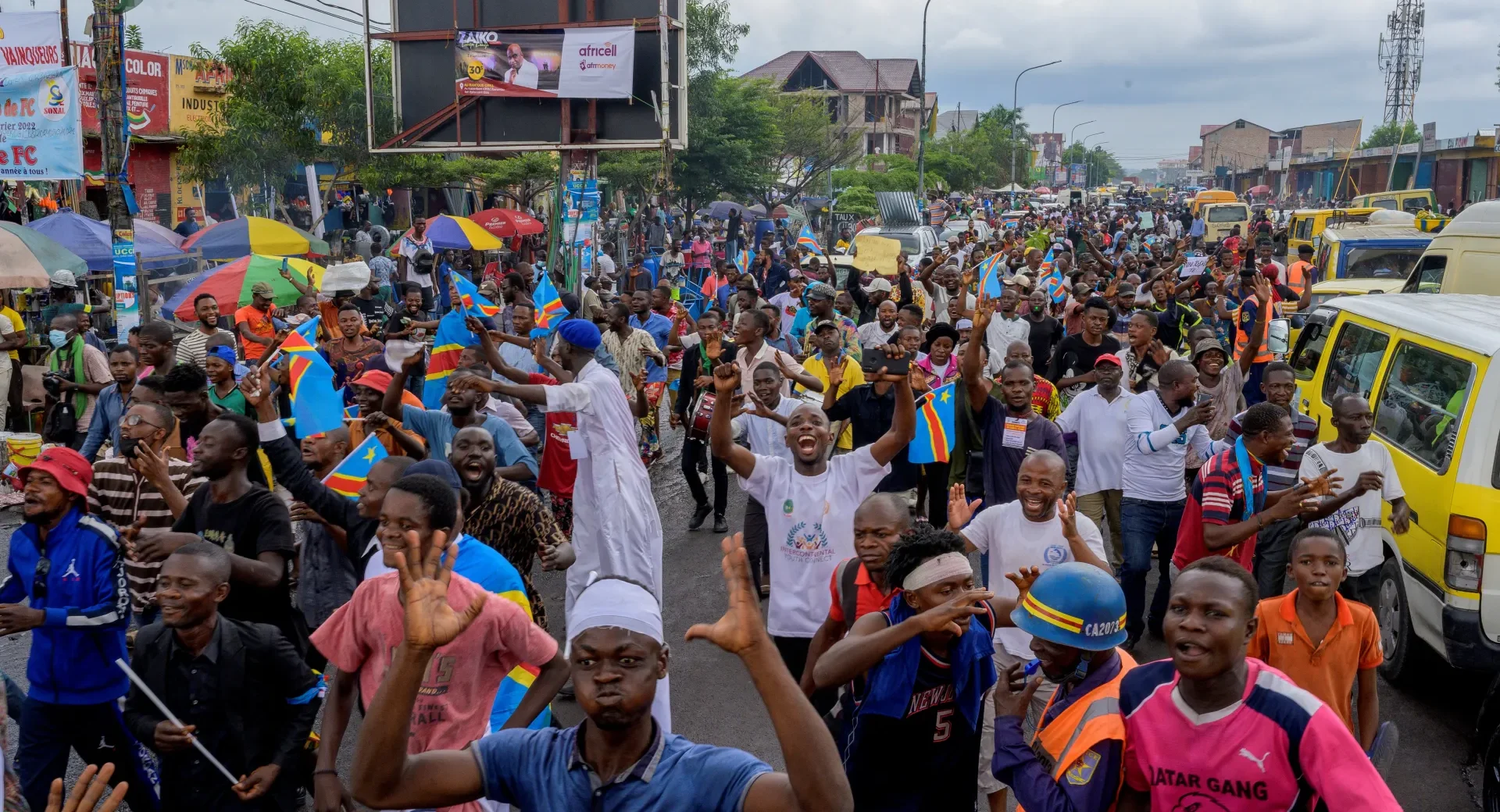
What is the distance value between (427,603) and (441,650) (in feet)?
4.13

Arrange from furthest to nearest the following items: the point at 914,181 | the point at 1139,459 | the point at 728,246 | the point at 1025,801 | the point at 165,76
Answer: the point at 914,181 < the point at 728,246 < the point at 165,76 < the point at 1139,459 < the point at 1025,801

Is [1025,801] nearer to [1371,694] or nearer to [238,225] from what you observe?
[1371,694]

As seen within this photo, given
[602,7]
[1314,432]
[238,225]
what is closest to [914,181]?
[602,7]

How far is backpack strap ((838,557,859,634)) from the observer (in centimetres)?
437

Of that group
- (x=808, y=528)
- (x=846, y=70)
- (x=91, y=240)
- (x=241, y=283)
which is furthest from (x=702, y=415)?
(x=846, y=70)

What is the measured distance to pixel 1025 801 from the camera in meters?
3.11

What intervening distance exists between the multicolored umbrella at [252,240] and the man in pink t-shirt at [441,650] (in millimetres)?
13447

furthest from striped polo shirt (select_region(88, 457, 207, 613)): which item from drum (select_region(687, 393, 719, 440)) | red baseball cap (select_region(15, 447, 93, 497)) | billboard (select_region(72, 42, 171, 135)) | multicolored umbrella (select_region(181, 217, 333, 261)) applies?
billboard (select_region(72, 42, 171, 135))

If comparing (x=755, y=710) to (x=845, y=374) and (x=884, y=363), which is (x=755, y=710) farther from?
(x=845, y=374)

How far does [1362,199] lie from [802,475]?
29.0 metres

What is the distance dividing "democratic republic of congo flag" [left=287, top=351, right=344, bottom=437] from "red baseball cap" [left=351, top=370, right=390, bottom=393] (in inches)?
7.3

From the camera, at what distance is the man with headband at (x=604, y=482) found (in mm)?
6215

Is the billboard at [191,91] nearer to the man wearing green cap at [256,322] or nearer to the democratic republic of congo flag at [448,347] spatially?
the man wearing green cap at [256,322]

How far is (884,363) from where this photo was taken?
6.09 m
